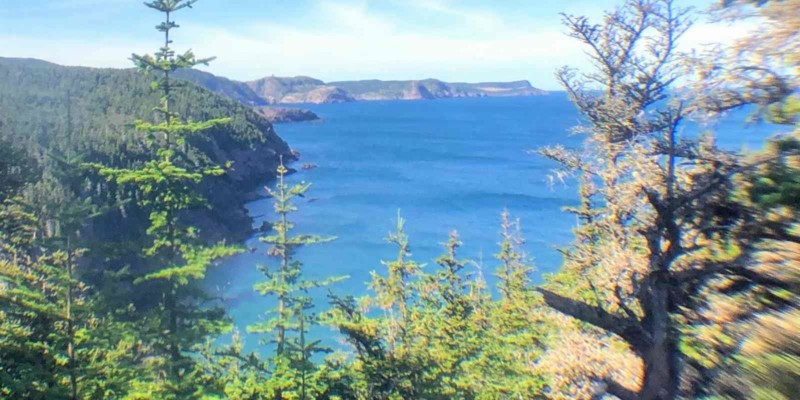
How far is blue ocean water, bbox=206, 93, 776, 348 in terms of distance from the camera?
37.4 metres

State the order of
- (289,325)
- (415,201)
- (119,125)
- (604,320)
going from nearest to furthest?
(604,320), (289,325), (119,125), (415,201)

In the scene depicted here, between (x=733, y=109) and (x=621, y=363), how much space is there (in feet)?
8.93

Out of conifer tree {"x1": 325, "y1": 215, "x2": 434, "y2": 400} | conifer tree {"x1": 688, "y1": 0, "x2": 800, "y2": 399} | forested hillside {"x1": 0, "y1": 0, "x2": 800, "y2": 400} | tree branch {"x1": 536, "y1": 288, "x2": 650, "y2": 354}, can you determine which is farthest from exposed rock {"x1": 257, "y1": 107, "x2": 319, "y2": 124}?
conifer tree {"x1": 688, "y1": 0, "x2": 800, "y2": 399}

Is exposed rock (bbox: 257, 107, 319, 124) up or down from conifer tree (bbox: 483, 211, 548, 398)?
up

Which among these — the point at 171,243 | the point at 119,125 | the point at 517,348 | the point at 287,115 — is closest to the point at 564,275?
the point at 517,348

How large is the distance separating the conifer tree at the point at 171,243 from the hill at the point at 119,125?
504 mm

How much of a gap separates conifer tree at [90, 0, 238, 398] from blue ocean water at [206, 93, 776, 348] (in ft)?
20.9

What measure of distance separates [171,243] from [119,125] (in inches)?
320

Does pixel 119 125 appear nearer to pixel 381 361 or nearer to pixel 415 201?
pixel 381 361

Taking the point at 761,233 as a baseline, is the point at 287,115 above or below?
below

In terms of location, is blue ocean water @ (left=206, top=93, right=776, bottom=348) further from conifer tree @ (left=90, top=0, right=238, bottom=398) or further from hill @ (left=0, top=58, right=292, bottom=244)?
conifer tree @ (left=90, top=0, right=238, bottom=398)

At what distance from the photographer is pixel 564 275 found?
29.1 ft

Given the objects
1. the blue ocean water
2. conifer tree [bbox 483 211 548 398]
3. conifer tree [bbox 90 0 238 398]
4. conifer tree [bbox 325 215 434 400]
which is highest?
conifer tree [bbox 90 0 238 398]

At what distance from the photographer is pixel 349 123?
134 m
